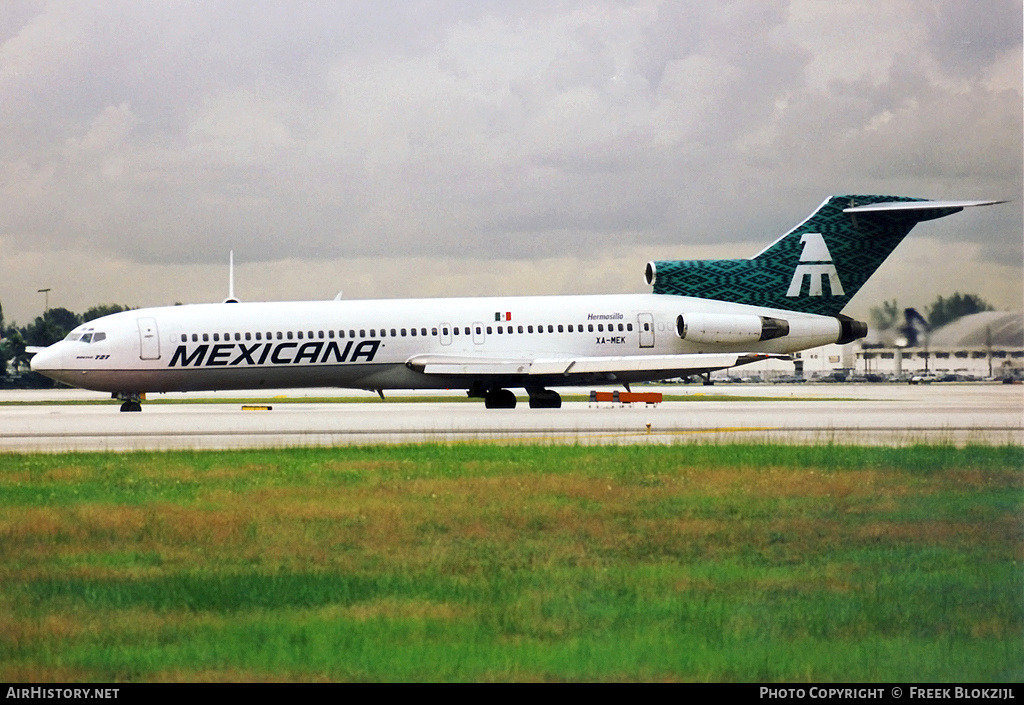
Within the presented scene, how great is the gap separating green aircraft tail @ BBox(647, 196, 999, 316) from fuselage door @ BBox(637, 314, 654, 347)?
185cm

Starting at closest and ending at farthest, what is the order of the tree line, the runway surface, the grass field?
1. the grass field
2. the runway surface
3. the tree line

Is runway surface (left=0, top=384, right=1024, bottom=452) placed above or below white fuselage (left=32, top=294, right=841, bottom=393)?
below

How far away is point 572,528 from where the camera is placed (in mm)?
12906

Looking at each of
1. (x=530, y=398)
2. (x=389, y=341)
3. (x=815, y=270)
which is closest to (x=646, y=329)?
(x=530, y=398)

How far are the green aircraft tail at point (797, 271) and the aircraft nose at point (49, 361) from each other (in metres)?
20.6

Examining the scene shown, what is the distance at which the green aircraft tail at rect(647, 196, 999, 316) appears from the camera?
43906mm

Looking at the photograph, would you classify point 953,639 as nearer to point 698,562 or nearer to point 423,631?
point 698,562

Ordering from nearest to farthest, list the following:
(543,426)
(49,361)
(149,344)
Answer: (543,426), (149,344), (49,361)

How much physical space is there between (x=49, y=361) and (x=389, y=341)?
11.1 m

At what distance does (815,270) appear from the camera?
44.2 metres

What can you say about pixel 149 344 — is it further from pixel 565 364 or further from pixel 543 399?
pixel 565 364

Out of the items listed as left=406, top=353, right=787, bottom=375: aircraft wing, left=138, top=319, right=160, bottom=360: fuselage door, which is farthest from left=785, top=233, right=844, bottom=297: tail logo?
left=138, top=319, right=160, bottom=360: fuselage door

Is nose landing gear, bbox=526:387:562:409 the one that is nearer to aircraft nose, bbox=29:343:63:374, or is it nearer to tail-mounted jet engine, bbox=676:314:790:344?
tail-mounted jet engine, bbox=676:314:790:344
